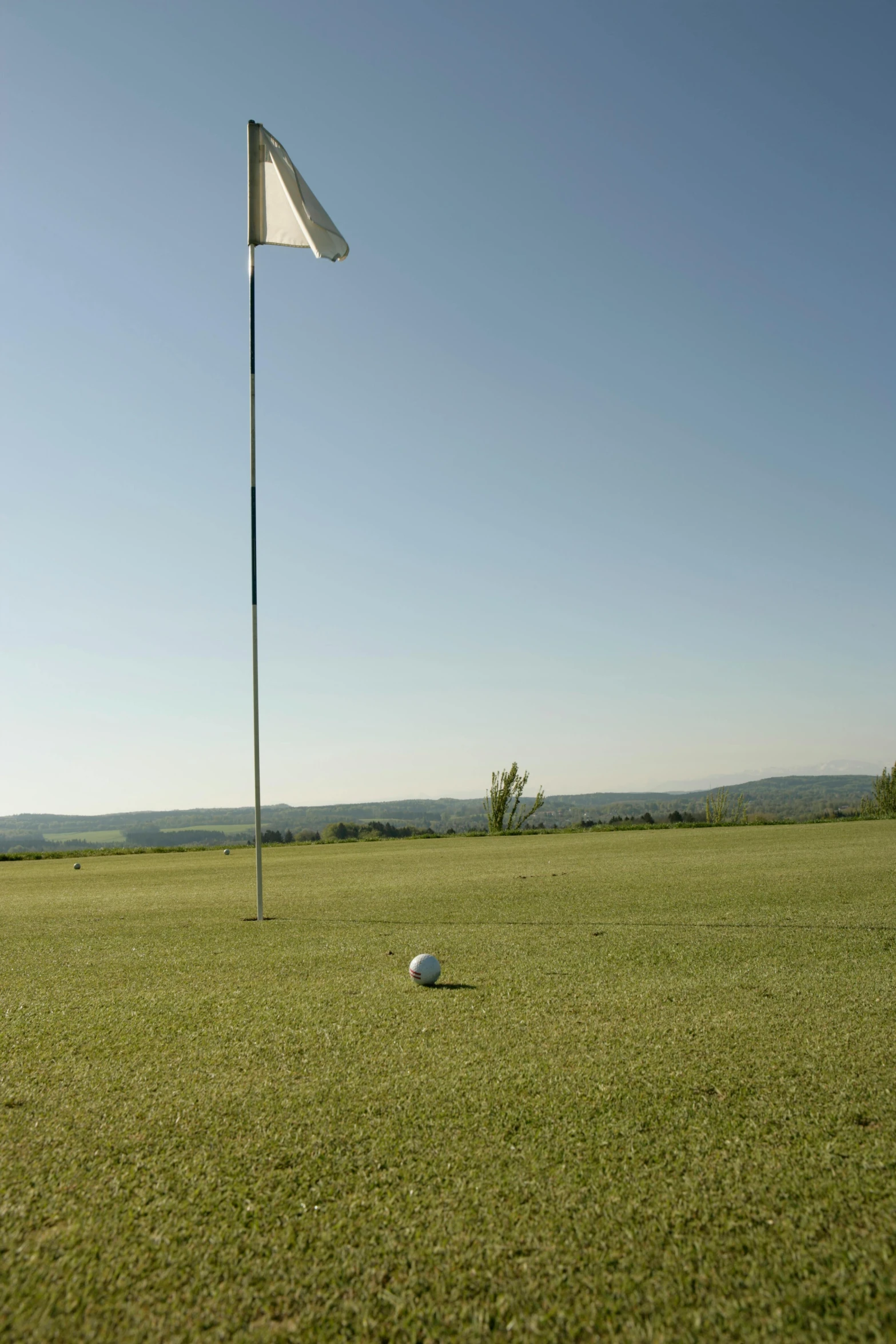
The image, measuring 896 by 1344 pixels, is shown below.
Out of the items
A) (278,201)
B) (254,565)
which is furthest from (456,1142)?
(278,201)

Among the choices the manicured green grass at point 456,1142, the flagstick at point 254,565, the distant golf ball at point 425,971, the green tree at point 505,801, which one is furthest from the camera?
the green tree at point 505,801

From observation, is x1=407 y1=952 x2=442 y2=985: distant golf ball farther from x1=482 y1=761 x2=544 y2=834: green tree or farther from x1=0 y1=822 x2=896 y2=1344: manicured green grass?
x1=482 y1=761 x2=544 y2=834: green tree

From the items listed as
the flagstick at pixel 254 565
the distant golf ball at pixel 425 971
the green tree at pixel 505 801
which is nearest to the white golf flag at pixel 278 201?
the flagstick at pixel 254 565

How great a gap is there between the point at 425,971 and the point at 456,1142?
2.41m

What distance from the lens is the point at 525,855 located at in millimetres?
17078

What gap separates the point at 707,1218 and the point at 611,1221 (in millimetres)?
309

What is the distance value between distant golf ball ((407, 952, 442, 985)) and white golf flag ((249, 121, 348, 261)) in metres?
9.51

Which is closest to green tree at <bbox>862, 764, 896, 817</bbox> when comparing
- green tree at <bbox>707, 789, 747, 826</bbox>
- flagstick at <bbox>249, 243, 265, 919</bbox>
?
green tree at <bbox>707, 789, 747, 826</bbox>

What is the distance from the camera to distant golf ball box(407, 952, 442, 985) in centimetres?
518

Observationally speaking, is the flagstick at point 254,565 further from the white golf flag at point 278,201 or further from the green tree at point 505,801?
the green tree at point 505,801

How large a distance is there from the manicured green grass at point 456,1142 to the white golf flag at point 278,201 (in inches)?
364

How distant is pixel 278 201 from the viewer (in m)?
10.0

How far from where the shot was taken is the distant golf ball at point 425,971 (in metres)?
5.18

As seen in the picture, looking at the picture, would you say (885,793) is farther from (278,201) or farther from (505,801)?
(278,201)
